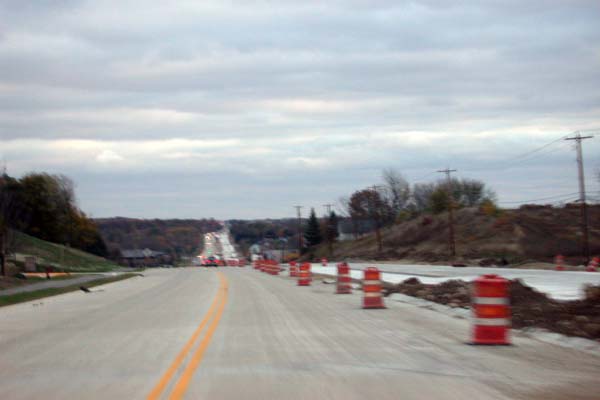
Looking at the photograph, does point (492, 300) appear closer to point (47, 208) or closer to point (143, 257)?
point (47, 208)

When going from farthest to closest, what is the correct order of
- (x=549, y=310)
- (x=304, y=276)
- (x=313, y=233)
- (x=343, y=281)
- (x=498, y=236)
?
A: (x=313, y=233) → (x=498, y=236) → (x=304, y=276) → (x=343, y=281) → (x=549, y=310)

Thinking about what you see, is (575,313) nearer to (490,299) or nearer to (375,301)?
(490,299)

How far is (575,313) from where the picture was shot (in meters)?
16.0

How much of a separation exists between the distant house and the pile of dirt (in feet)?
440

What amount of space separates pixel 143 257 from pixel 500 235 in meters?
100

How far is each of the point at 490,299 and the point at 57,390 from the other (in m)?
7.60

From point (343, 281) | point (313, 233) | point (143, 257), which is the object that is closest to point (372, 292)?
point (343, 281)

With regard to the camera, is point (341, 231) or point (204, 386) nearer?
point (204, 386)

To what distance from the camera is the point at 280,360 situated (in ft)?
37.6

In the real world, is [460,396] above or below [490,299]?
below

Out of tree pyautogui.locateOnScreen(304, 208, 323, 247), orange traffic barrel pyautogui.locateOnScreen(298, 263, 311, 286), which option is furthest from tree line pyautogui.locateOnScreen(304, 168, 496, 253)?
orange traffic barrel pyautogui.locateOnScreen(298, 263, 311, 286)

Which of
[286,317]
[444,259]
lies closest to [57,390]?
[286,317]

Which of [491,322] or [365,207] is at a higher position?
[365,207]

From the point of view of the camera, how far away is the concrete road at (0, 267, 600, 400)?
915cm
